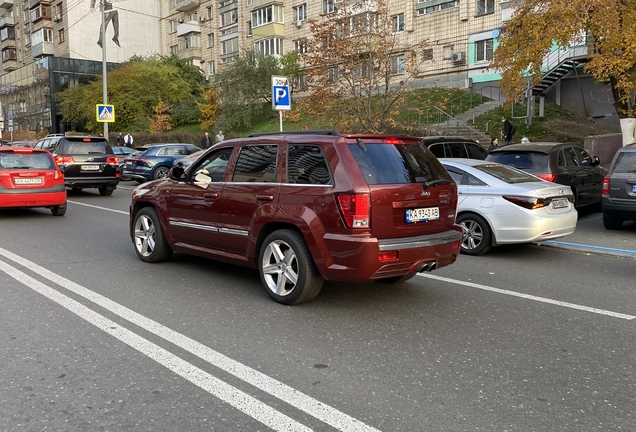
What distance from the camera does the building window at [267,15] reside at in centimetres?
4794

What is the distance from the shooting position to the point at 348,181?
5312mm

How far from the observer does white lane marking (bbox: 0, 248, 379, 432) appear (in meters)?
3.39

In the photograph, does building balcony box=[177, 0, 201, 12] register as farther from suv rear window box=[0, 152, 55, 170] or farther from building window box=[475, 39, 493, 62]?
suv rear window box=[0, 152, 55, 170]

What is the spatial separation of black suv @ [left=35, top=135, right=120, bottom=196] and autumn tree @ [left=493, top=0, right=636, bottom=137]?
39.5 ft

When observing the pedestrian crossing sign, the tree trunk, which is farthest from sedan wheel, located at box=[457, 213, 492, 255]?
the pedestrian crossing sign

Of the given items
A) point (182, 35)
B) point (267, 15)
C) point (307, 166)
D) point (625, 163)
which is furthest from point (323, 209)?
point (182, 35)

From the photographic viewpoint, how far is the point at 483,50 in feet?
117

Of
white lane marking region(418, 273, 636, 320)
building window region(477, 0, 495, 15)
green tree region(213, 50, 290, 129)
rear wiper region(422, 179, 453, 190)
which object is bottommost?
white lane marking region(418, 273, 636, 320)

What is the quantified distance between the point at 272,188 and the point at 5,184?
28.0 feet

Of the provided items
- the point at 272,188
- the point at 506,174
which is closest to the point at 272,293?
the point at 272,188

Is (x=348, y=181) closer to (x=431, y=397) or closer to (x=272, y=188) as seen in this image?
(x=272, y=188)

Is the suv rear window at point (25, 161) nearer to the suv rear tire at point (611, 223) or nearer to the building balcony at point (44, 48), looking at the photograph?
the suv rear tire at point (611, 223)

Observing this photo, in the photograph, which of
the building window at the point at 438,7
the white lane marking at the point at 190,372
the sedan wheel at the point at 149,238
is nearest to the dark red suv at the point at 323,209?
the sedan wheel at the point at 149,238

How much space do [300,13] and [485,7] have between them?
1677 cm
